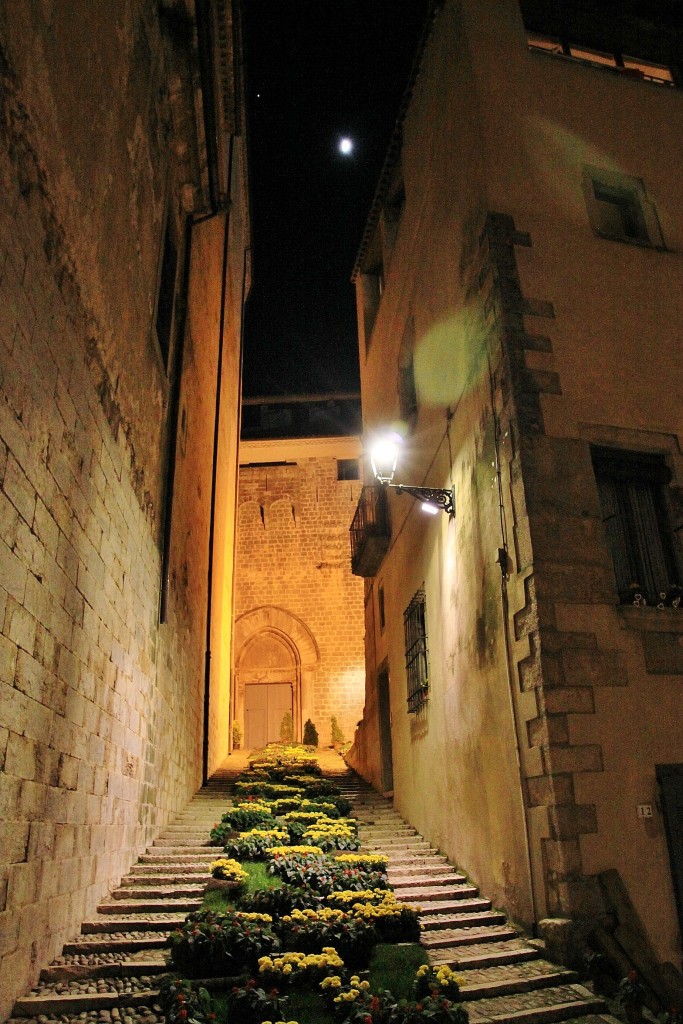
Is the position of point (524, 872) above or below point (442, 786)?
below

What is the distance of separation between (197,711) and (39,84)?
1123 cm

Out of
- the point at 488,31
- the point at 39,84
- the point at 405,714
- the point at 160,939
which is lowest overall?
the point at 160,939

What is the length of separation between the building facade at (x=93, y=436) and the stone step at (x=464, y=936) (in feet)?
9.63

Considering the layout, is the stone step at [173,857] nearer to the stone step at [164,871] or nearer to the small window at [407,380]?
the stone step at [164,871]

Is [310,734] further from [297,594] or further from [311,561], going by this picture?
[311,561]

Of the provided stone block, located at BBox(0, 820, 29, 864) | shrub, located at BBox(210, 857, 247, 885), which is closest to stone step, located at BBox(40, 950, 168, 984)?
stone block, located at BBox(0, 820, 29, 864)

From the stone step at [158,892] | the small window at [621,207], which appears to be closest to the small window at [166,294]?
the small window at [621,207]

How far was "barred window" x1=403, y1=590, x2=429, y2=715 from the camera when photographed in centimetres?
1037

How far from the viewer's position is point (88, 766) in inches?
246

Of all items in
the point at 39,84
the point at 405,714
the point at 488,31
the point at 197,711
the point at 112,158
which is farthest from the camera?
the point at 197,711

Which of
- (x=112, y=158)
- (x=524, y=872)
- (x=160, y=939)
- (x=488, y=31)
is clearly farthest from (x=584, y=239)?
(x=160, y=939)

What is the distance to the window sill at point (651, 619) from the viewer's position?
6609 millimetres

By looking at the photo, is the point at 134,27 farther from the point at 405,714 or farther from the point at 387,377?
the point at 405,714

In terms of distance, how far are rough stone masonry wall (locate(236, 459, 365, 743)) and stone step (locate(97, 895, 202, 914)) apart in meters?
17.5
